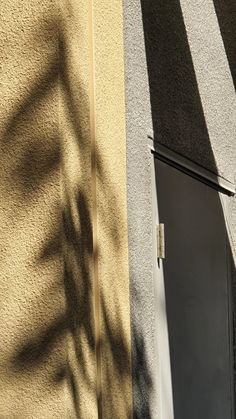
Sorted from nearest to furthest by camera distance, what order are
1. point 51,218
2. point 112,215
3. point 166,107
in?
point 51,218, point 112,215, point 166,107

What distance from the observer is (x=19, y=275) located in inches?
171

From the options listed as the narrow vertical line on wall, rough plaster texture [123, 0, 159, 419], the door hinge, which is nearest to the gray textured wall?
rough plaster texture [123, 0, 159, 419]

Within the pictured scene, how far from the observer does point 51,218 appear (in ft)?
14.2

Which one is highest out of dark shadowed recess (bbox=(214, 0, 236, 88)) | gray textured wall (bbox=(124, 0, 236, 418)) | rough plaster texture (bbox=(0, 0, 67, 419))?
dark shadowed recess (bbox=(214, 0, 236, 88))

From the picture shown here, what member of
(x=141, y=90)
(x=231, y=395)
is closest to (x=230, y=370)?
(x=231, y=395)

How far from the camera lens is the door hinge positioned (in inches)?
224

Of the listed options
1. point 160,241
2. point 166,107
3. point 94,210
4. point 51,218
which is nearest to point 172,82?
point 166,107

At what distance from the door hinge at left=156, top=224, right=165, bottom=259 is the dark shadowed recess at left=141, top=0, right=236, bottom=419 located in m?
0.49

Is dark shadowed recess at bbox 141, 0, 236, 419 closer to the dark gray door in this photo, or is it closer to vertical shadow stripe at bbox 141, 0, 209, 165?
vertical shadow stripe at bbox 141, 0, 209, 165

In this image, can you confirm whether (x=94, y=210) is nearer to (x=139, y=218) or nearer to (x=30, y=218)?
(x=30, y=218)

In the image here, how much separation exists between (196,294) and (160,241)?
84 centimetres

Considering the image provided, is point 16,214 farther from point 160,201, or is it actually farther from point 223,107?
point 223,107

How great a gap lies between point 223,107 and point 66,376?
3604 millimetres

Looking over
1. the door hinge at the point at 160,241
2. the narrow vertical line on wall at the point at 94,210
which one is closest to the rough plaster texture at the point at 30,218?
the narrow vertical line on wall at the point at 94,210
